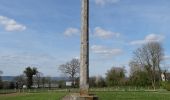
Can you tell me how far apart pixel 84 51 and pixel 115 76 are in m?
101

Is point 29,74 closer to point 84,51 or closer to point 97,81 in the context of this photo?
point 97,81

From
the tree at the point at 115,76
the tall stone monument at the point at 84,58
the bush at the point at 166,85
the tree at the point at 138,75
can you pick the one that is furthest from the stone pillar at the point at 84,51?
the tree at the point at 115,76

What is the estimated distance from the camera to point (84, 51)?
31.9 feet

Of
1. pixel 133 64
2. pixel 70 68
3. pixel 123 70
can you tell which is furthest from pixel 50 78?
pixel 133 64

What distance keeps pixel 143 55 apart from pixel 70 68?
2867 centimetres

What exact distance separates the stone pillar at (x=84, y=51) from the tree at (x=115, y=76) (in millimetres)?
96541

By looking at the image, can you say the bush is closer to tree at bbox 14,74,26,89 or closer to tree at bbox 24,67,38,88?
tree at bbox 24,67,38,88

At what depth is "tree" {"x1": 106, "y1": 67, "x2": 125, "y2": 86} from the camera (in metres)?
107

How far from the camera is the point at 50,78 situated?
396ft

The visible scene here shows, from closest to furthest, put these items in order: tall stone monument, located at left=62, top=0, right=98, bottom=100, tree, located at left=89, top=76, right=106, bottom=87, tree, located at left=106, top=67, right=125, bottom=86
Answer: tall stone monument, located at left=62, top=0, right=98, bottom=100
tree, located at left=106, top=67, right=125, bottom=86
tree, located at left=89, top=76, right=106, bottom=87

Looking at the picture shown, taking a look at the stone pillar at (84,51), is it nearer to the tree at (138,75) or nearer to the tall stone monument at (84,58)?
the tall stone monument at (84,58)

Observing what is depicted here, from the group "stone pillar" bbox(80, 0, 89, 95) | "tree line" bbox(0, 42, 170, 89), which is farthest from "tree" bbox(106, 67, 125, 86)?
"stone pillar" bbox(80, 0, 89, 95)

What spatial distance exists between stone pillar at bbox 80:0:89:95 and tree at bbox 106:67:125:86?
9654 centimetres

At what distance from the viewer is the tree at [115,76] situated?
10714 centimetres
